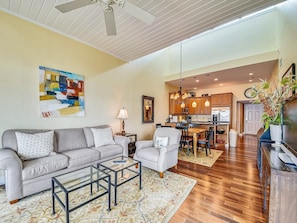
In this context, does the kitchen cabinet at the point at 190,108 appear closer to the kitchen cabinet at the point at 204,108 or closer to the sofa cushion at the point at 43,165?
the kitchen cabinet at the point at 204,108

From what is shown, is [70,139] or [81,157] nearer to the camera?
[81,157]

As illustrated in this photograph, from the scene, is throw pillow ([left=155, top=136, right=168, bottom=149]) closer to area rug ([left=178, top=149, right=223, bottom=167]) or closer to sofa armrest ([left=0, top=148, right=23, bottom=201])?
area rug ([left=178, top=149, right=223, bottom=167])

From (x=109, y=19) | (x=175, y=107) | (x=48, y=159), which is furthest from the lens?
(x=175, y=107)

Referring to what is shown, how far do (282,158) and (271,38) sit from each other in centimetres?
401

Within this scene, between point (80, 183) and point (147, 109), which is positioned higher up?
point (147, 109)

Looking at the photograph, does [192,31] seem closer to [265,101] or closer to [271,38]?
[265,101]

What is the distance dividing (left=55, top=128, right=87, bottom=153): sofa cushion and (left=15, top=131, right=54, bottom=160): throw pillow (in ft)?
0.90

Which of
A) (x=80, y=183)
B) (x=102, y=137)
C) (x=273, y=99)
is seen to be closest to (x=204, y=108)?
(x=273, y=99)

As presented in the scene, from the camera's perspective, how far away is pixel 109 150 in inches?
116

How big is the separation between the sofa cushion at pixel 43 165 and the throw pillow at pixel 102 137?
0.85m

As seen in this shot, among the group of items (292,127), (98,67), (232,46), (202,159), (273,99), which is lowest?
(202,159)

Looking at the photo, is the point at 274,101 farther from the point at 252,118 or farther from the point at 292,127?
the point at 252,118

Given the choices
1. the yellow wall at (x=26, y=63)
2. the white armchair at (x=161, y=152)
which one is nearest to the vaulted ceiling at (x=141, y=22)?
the yellow wall at (x=26, y=63)

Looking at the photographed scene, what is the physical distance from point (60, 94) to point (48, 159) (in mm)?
1440
